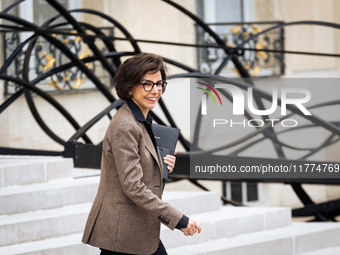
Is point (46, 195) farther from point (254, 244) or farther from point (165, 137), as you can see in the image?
point (165, 137)

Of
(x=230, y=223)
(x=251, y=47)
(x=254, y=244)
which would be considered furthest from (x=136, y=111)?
(x=251, y=47)

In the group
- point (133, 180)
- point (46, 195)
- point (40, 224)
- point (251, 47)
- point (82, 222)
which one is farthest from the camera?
point (251, 47)

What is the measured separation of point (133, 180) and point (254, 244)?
1.74 metres

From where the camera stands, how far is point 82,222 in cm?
297

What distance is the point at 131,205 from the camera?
1636 mm

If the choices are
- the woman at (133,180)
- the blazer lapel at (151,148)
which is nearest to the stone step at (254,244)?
the woman at (133,180)

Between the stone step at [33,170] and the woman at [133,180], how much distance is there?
5.62ft

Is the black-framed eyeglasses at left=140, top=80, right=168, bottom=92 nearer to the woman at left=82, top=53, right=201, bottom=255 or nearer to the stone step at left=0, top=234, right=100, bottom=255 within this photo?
the woman at left=82, top=53, right=201, bottom=255

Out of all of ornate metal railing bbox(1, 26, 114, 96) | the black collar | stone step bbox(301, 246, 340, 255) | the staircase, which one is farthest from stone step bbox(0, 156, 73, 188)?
ornate metal railing bbox(1, 26, 114, 96)

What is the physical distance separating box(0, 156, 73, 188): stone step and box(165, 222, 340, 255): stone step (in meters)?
0.97

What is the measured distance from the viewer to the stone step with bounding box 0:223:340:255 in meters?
2.64

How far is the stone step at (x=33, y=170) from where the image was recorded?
3.24m

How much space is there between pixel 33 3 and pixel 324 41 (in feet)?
14.7

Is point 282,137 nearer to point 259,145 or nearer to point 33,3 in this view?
point 259,145
